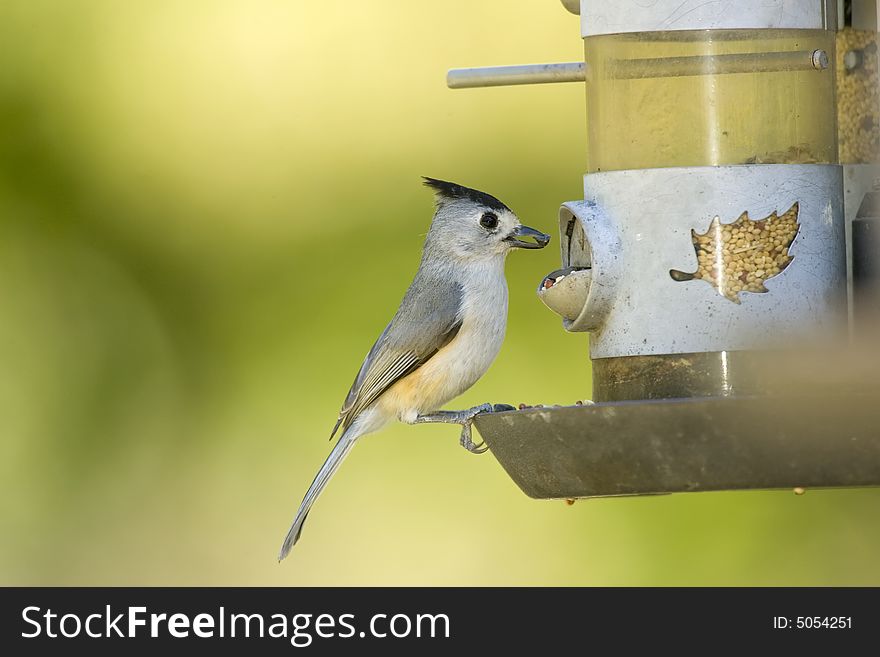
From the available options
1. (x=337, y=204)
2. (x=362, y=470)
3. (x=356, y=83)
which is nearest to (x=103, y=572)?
(x=362, y=470)

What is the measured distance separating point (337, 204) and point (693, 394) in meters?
4.37

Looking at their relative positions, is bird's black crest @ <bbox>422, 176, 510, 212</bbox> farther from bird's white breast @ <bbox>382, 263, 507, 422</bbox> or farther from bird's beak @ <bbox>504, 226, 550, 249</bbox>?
bird's white breast @ <bbox>382, 263, 507, 422</bbox>

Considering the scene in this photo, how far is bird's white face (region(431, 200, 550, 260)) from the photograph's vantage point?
662 cm

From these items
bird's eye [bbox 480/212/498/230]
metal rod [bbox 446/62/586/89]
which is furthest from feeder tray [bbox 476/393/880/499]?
bird's eye [bbox 480/212/498/230]

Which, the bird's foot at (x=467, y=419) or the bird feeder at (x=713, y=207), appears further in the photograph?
the bird's foot at (x=467, y=419)

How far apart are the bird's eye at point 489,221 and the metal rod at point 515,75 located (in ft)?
3.79

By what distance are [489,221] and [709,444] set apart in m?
2.65

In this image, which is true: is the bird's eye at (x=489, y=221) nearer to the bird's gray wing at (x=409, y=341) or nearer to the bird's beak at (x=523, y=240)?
the bird's beak at (x=523, y=240)

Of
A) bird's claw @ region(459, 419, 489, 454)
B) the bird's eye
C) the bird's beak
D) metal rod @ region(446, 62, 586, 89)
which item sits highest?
metal rod @ region(446, 62, 586, 89)

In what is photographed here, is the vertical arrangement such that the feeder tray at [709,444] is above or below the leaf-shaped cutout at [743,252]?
below

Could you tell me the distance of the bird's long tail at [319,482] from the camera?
6559mm

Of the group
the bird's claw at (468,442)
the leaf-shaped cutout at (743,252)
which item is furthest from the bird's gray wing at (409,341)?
the leaf-shaped cutout at (743,252)

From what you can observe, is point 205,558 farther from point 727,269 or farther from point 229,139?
point 727,269

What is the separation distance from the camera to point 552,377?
27.2 ft
